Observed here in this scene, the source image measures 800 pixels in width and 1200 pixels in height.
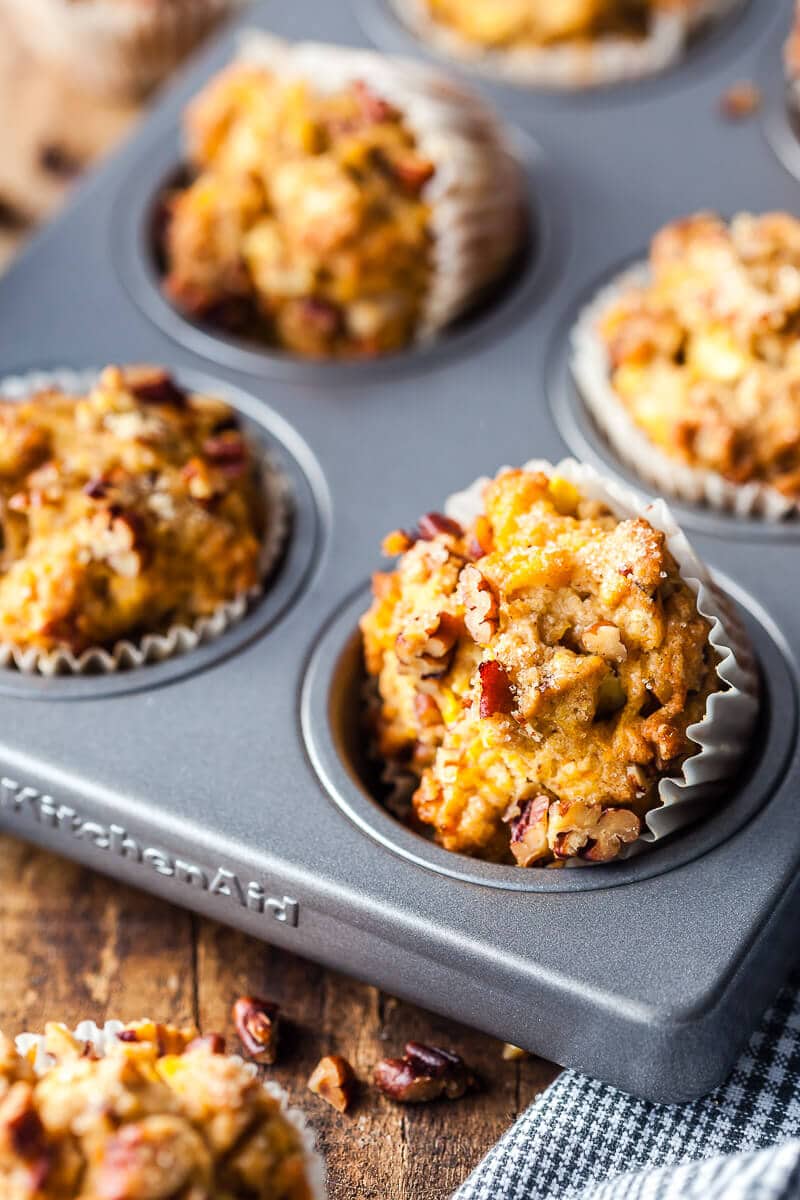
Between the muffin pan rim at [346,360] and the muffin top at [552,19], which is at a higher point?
the muffin top at [552,19]

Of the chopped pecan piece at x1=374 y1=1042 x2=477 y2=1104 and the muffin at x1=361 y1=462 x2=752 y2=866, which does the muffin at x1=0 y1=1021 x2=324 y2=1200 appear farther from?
the muffin at x1=361 y1=462 x2=752 y2=866

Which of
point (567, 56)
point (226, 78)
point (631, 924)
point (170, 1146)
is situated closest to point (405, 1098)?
point (631, 924)

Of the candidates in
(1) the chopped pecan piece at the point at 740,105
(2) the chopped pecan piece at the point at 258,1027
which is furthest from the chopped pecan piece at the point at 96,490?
(1) the chopped pecan piece at the point at 740,105

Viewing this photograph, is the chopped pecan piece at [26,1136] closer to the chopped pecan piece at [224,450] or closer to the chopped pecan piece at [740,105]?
the chopped pecan piece at [224,450]

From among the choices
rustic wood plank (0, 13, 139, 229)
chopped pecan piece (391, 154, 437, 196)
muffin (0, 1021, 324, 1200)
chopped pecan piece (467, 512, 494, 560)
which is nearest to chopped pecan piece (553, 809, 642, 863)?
chopped pecan piece (467, 512, 494, 560)

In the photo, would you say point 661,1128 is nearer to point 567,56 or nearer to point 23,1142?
point 23,1142

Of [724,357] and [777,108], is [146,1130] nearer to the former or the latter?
[724,357]
